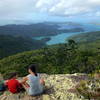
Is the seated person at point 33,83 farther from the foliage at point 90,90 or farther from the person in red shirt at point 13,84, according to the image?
the foliage at point 90,90

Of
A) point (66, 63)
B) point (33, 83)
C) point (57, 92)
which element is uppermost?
point (33, 83)

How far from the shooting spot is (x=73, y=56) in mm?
69500

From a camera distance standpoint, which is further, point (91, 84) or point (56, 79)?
point (56, 79)

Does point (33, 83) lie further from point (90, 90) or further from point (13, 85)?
point (90, 90)

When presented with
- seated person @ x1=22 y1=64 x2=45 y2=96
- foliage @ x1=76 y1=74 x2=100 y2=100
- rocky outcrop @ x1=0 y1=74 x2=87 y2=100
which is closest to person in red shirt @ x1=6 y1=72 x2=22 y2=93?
rocky outcrop @ x1=0 y1=74 x2=87 y2=100

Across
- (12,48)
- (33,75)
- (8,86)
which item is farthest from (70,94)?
(12,48)

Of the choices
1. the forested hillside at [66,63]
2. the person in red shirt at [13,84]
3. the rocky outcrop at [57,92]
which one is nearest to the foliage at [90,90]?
the rocky outcrop at [57,92]

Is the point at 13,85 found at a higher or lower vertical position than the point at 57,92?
higher

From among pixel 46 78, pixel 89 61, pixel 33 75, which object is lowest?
pixel 89 61

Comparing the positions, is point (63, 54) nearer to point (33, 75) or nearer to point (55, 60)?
→ point (55, 60)

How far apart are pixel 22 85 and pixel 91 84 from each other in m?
2.97

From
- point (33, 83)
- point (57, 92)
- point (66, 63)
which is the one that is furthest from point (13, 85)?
point (66, 63)

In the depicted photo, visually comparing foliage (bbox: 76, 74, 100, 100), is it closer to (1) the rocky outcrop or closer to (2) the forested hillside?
(1) the rocky outcrop

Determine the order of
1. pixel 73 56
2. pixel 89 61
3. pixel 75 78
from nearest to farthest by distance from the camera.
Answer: pixel 75 78 → pixel 89 61 → pixel 73 56
